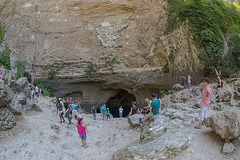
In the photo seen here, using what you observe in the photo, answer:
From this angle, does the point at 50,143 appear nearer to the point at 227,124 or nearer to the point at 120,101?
the point at 227,124

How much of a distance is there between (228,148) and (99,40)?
16.9 metres

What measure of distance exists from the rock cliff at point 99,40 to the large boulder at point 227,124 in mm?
12774

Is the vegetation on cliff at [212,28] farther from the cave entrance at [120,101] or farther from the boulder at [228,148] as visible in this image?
the boulder at [228,148]

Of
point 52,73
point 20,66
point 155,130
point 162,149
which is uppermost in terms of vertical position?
point 20,66

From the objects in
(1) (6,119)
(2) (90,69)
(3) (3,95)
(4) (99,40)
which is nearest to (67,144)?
(1) (6,119)

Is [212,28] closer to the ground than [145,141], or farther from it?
farther from it

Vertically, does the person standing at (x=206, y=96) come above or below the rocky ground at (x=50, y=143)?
above

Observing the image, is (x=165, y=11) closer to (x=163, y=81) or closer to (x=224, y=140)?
(x=163, y=81)

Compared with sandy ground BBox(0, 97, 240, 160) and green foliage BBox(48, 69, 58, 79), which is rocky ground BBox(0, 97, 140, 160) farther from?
green foliage BBox(48, 69, 58, 79)

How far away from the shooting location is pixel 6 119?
606cm

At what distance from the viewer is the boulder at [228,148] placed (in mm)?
4051

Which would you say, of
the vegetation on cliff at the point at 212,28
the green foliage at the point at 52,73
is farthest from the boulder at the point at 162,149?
the green foliage at the point at 52,73

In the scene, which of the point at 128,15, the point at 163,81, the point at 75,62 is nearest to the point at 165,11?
the point at 128,15

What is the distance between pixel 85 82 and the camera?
2064 centimetres
